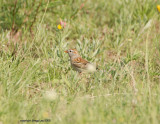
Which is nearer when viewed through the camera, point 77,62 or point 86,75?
point 86,75

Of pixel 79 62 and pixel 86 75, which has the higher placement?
pixel 79 62

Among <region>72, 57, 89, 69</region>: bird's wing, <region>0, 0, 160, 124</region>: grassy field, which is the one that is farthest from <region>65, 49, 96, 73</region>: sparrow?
<region>0, 0, 160, 124</region>: grassy field

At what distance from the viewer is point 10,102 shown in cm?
343

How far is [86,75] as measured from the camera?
16.5 ft

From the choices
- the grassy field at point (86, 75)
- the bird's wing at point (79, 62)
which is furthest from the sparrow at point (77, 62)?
the grassy field at point (86, 75)

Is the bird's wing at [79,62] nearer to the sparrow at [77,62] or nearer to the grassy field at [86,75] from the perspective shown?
the sparrow at [77,62]

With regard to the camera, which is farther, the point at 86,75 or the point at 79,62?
the point at 79,62

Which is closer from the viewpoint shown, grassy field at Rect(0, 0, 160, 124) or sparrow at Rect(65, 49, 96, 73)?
grassy field at Rect(0, 0, 160, 124)

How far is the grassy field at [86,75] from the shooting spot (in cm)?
325

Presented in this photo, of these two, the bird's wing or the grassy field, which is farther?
the bird's wing

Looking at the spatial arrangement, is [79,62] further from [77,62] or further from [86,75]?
[86,75]

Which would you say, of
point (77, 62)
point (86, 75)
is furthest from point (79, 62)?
point (86, 75)

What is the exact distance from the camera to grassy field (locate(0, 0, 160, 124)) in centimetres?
325

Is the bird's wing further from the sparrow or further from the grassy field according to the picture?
the grassy field
